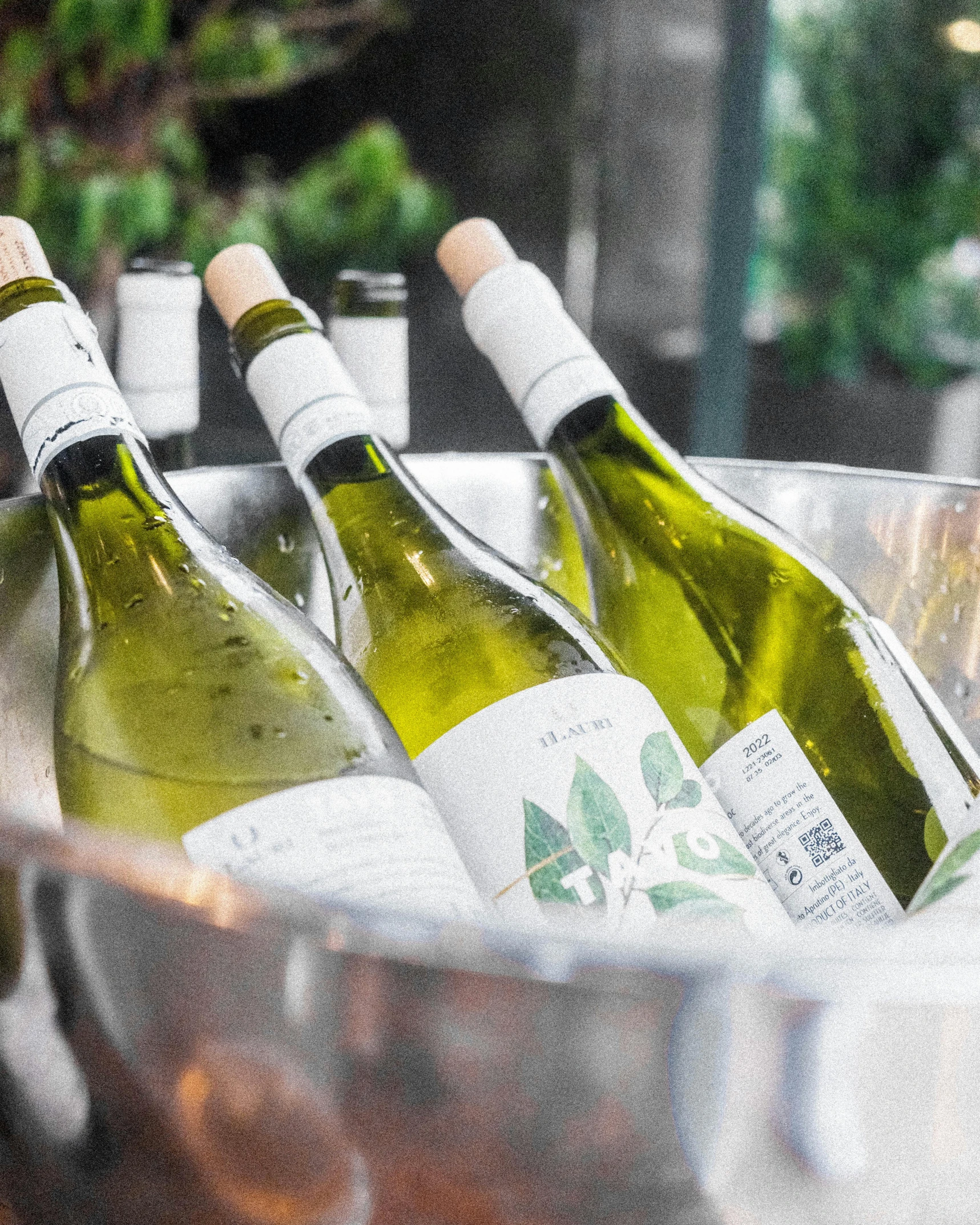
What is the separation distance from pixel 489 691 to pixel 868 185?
5.19 ft

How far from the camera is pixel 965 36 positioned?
1.66 metres

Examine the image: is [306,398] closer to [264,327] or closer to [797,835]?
[264,327]

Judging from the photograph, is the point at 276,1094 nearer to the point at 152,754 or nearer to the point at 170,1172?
the point at 170,1172

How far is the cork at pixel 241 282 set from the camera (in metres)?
0.42

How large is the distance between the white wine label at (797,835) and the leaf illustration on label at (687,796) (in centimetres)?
4

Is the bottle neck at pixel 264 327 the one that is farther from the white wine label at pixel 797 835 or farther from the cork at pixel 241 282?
the white wine label at pixel 797 835

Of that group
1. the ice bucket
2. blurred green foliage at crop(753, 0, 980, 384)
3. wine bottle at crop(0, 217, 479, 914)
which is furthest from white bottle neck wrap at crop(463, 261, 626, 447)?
blurred green foliage at crop(753, 0, 980, 384)

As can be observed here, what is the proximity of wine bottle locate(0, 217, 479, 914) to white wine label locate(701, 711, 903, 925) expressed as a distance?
109mm

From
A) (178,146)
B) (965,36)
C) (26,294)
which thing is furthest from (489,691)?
(965,36)

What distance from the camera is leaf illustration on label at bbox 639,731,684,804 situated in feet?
1.04

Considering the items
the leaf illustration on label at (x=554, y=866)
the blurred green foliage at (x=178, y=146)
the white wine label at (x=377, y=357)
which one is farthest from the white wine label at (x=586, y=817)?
the blurred green foliage at (x=178, y=146)

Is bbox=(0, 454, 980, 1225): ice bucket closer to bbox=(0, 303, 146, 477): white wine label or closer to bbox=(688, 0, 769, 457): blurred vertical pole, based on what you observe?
bbox=(0, 303, 146, 477): white wine label

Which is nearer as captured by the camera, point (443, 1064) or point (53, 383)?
point (443, 1064)

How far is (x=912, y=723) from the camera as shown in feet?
1.35
